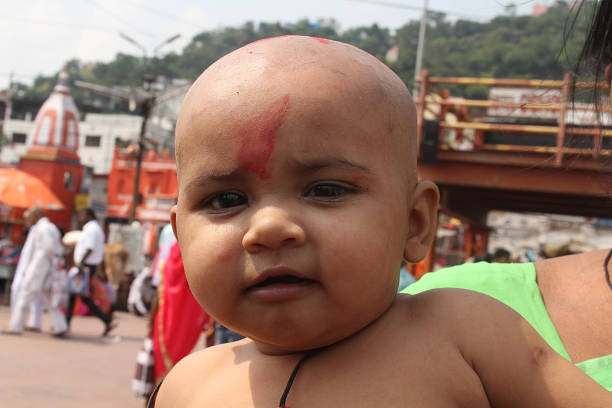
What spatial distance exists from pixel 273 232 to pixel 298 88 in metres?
0.25

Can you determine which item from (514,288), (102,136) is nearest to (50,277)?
(514,288)

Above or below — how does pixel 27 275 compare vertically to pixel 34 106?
below

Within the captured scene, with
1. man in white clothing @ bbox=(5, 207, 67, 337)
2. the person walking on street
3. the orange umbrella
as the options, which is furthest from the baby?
the orange umbrella

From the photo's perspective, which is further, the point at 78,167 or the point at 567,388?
the point at 78,167

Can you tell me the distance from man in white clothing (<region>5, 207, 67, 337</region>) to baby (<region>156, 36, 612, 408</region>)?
8275 millimetres

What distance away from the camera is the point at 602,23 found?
67.5 inches

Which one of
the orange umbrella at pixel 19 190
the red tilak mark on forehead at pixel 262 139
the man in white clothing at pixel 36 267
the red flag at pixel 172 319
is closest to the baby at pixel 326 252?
the red tilak mark on forehead at pixel 262 139

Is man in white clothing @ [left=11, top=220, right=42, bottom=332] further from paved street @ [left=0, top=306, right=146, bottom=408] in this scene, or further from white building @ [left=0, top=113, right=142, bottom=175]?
white building @ [left=0, top=113, right=142, bottom=175]

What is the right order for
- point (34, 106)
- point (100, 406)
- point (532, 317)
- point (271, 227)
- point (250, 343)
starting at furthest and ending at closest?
1. point (34, 106)
2. point (100, 406)
3. point (532, 317)
4. point (250, 343)
5. point (271, 227)

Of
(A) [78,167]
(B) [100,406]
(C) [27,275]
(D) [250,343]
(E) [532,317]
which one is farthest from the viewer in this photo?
(A) [78,167]

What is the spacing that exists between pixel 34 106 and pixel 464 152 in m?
47.9

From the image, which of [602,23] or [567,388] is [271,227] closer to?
[567,388]

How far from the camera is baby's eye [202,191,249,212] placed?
106cm

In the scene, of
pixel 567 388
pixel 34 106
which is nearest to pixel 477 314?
pixel 567 388
